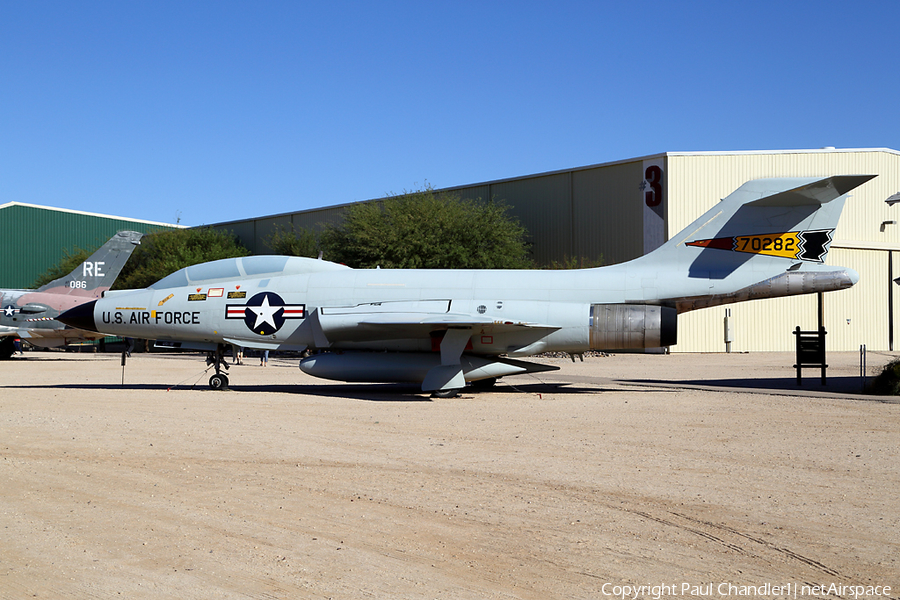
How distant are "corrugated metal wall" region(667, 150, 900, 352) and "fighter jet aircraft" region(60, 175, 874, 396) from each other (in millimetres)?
22545

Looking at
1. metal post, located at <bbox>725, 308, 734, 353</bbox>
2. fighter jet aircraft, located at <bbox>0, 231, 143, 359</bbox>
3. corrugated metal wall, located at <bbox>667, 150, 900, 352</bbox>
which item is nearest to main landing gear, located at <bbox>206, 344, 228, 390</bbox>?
fighter jet aircraft, located at <bbox>0, 231, 143, 359</bbox>

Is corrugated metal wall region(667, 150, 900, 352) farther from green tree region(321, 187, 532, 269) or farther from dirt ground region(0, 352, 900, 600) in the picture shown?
dirt ground region(0, 352, 900, 600)

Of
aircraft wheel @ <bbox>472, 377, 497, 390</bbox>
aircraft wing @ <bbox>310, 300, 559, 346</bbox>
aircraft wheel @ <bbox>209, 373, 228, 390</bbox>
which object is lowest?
aircraft wheel @ <bbox>472, 377, 497, 390</bbox>

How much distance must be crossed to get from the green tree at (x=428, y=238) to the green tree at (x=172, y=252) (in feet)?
39.2

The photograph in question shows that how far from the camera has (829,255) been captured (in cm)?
4088

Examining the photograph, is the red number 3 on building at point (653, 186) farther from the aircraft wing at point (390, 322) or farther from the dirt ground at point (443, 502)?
the dirt ground at point (443, 502)

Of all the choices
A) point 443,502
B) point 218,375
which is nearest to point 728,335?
point 218,375

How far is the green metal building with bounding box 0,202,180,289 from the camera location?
187 ft

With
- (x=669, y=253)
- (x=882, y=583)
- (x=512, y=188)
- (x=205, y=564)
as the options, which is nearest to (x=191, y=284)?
(x=669, y=253)

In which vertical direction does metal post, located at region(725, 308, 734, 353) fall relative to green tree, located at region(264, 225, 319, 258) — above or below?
below

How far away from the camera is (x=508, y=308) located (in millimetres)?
16875

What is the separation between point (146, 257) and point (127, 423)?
48.7 m

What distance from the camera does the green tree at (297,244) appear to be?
47653 mm

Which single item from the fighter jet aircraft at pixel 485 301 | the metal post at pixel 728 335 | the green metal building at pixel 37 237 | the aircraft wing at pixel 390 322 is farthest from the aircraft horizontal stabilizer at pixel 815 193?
the green metal building at pixel 37 237
